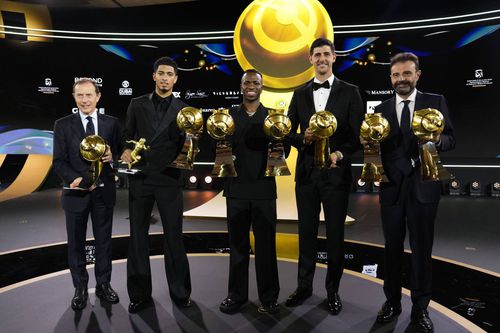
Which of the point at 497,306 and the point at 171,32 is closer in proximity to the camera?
the point at 497,306

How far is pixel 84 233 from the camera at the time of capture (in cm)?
334

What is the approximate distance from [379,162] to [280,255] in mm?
2395

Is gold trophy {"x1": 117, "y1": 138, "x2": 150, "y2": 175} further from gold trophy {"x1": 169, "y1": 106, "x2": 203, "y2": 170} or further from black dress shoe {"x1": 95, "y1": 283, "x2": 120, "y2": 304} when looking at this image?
black dress shoe {"x1": 95, "y1": 283, "x2": 120, "y2": 304}

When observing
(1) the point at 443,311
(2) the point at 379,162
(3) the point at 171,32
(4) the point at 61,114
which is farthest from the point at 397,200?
(4) the point at 61,114

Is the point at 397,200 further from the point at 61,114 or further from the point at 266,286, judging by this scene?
the point at 61,114

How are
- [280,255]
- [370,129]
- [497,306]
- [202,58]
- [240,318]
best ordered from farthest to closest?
[202,58] → [280,255] → [497,306] → [240,318] → [370,129]

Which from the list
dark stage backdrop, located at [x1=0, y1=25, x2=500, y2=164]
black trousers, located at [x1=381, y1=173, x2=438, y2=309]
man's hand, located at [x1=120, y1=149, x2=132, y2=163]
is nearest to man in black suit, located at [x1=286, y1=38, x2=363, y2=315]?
black trousers, located at [x1=381, y1=173, x2=438, y2=309]

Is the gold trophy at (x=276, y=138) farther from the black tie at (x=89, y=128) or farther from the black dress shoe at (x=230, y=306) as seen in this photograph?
A: the black tie at (x=89, y=128)

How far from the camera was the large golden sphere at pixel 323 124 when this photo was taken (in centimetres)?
284

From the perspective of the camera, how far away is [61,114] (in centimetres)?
1069

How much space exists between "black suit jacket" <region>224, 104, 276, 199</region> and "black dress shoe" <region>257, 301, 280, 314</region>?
0.88m

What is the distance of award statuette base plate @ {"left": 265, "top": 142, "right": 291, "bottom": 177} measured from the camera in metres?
2.97

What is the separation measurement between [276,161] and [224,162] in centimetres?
41

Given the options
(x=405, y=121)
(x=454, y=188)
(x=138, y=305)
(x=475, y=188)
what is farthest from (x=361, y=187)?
(x=138, y=305)
